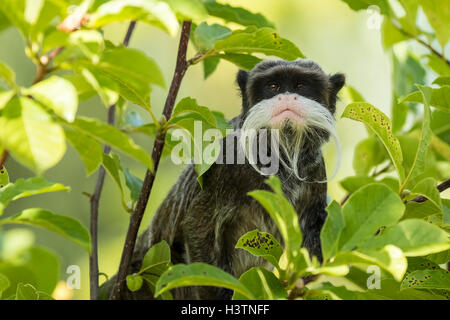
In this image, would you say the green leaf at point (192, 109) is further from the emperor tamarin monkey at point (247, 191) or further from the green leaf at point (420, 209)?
the emperor tamarin monkey at point (247, 191)

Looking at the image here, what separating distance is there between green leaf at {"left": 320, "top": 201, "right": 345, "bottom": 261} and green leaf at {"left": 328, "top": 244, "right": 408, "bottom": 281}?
73 millimetres

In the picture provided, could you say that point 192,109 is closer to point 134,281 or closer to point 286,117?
point 134,281

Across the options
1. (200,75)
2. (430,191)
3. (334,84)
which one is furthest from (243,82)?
(200,75)

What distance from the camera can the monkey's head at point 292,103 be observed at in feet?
9.47

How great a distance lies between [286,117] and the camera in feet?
9.39

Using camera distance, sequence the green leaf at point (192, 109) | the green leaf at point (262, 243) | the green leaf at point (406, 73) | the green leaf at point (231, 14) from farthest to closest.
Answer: the green leaf at point (406, 73)
the green leaf at point (231, 14)
the green leaf at point (192, 109)
the green leaf at point (262, 243)

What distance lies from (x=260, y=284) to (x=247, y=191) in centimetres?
166

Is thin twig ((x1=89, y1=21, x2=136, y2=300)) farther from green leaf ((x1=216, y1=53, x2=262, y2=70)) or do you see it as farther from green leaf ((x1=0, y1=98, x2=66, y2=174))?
green leaf ((x1=0, y1=98, x2=66, y2=174))

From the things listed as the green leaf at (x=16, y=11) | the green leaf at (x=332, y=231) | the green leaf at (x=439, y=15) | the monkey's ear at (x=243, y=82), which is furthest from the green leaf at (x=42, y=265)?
the monkey's ear at (x=243, y=82)

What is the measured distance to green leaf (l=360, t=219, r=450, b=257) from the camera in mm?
1453

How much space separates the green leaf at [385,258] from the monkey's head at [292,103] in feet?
4.82

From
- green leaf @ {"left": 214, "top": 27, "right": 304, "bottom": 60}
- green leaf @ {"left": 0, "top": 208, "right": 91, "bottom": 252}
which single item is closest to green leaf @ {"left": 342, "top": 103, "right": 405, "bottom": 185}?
green leaf @ {"left": 214, "top": 27, "right": 304, "bottom": 60}

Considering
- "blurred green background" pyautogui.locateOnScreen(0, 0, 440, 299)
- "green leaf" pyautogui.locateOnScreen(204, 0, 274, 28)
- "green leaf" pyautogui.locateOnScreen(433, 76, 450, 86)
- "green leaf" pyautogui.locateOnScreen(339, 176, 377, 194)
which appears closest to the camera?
"green leaf" pyautogui.locateOnScreen(433, 76, 450, 86)
